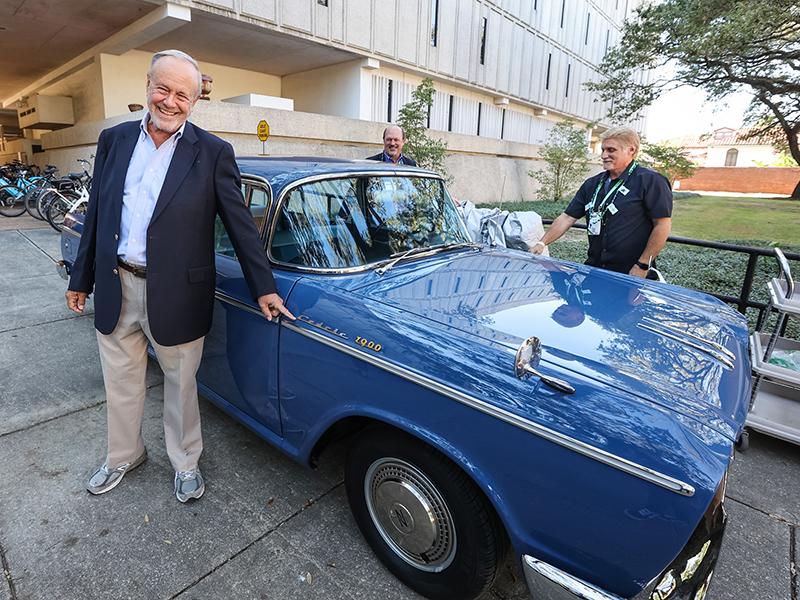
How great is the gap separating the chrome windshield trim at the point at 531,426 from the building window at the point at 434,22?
54.9 ft

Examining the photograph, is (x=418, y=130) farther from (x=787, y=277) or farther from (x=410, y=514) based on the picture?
(x=410, y=514)

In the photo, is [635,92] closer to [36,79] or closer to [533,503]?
[533,503]

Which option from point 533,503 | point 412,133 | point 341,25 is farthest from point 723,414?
point 341,25

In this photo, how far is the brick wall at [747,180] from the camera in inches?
1676

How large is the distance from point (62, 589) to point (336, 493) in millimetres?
1246

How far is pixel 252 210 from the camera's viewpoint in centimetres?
270

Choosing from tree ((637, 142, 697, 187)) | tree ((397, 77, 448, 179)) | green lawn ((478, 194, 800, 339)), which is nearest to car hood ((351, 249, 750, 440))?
green lawn ((478, 194, 800, 339))

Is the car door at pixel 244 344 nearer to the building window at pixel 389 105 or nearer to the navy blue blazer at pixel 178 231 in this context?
the navy blue blazer at pixel 178 231

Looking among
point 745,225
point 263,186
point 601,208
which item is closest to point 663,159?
point 745,225

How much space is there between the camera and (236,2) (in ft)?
35.9

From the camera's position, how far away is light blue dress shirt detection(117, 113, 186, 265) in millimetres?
2123

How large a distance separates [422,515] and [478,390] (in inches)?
25.5

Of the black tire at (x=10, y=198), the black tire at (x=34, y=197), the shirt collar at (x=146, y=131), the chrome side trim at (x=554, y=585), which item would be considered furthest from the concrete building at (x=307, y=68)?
the chrome side trim at (x=554, y=585)

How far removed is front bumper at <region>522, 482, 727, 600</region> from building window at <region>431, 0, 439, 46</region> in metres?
17.2
